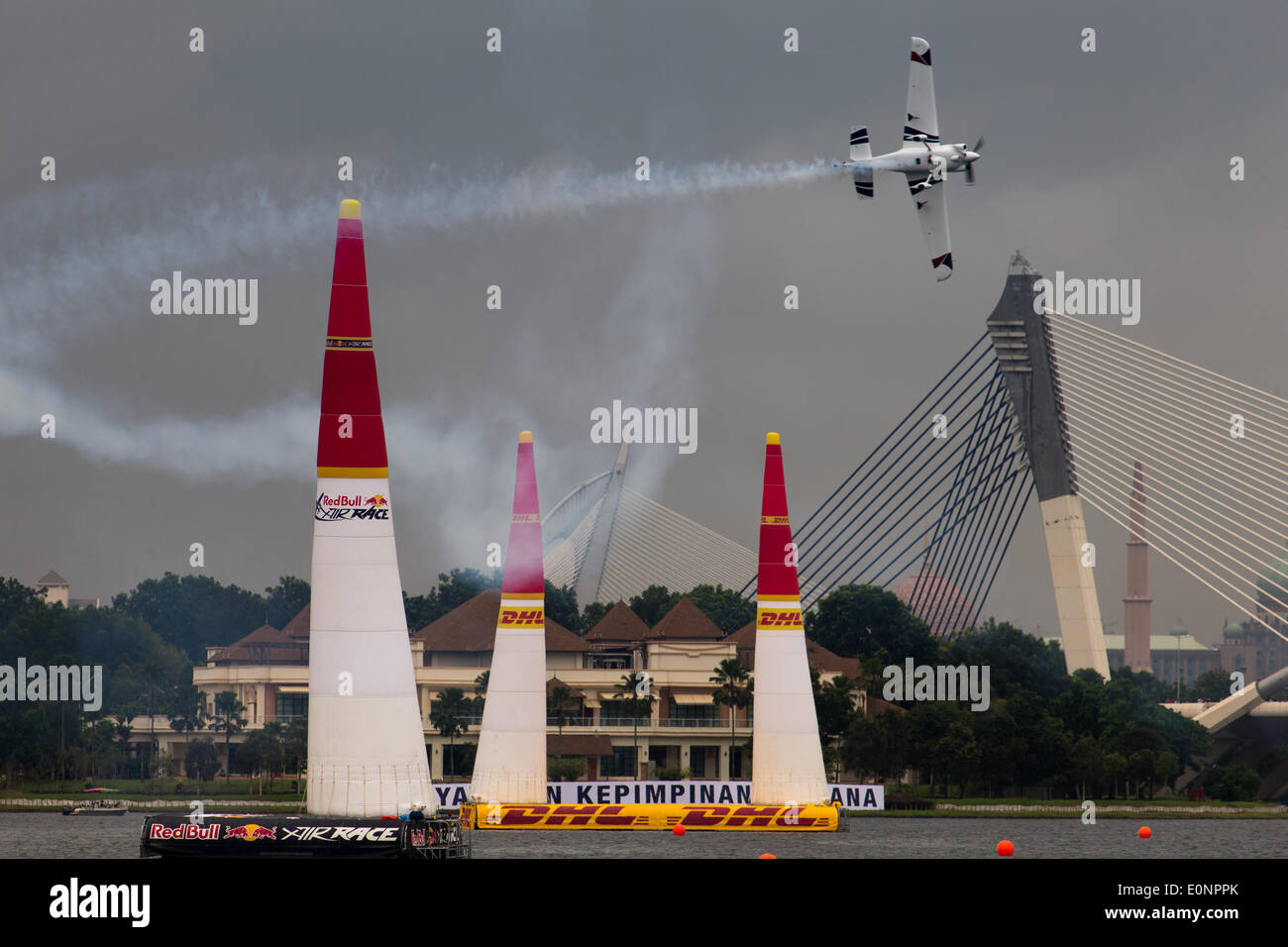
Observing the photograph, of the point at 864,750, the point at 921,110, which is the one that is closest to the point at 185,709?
the point at 864,750

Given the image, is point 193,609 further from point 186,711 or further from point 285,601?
point 186,711

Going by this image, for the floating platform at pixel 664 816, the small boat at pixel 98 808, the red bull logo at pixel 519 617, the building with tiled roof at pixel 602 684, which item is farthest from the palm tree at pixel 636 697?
Result: the red bull logo at pixel 519 617

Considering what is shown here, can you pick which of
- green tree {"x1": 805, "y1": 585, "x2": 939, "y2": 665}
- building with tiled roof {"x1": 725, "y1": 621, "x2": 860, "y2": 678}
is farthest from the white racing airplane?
green tree {"x1": 805, "y1": 585, "x2": 939, "y2": 665}

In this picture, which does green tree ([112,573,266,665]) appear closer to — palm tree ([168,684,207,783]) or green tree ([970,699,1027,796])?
palm tree ([168,684,207,783])

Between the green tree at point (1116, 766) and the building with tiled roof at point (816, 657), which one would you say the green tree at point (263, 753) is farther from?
the green tree at point (1116, 766)
